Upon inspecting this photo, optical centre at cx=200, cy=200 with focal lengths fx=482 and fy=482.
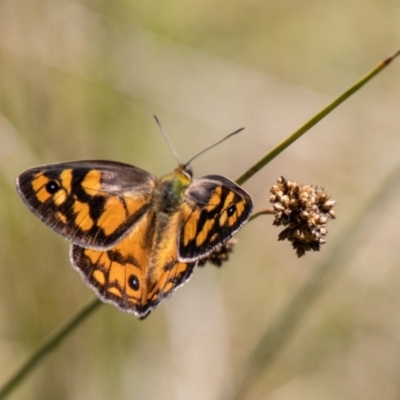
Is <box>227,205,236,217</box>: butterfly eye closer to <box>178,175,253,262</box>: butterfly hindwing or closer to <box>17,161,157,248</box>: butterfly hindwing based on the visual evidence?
<box>178,175,253,262</box>: butterfly hindwing

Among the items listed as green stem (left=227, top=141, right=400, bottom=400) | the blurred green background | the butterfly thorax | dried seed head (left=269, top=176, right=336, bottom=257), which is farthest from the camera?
the blurred green background

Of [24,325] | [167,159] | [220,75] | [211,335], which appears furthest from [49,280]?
[220,75]

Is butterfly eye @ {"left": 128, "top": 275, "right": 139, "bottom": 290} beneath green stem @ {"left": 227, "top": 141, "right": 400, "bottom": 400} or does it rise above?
above

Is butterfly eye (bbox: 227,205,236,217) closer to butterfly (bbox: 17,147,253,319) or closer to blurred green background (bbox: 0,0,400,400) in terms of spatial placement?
butterfly (bbox: 17,147,253,319)

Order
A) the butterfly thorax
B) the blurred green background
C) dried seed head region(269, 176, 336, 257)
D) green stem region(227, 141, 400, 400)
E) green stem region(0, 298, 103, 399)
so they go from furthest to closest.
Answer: the blurred green background → green stem region(227, 141, 400, 400) → the butterfly thorax → green stem region(0, 298, 103, 399) → dried seed head region(269, 176, 336, 257)

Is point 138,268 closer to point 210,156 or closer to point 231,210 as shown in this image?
point 231,210

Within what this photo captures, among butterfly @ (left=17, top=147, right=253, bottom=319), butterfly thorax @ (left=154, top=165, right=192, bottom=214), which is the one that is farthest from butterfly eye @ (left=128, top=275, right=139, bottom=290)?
butterfly thorax @ (left=154, top=165, right=192, bottom=214)

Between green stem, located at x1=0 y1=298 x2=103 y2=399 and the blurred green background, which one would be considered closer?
green stem, located at x1=0 y1=298 x2=103 y2=399

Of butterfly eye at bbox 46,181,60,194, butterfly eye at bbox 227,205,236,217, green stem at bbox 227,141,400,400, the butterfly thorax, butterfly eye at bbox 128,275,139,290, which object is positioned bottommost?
green stem at bbox 227,141,400,400
